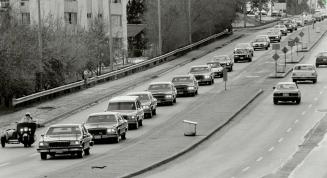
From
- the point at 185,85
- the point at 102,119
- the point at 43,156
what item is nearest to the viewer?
the point at 43,156

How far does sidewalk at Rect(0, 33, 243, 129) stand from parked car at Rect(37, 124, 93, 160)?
44.8 feet

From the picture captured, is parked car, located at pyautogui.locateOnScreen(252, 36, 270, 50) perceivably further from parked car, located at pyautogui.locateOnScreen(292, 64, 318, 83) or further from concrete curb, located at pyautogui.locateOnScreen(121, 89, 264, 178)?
concrete curb, located at pyautogui.locateOnScreen(121, 89, 264, 178)

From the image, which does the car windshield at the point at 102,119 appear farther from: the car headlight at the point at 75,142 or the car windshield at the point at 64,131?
the car headlight at the point at 75,142

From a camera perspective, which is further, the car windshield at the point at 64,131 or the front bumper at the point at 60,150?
the car windshield at the point at 64,131

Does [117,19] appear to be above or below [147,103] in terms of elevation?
above

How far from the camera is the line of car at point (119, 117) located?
36.2 m

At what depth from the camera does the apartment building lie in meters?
105

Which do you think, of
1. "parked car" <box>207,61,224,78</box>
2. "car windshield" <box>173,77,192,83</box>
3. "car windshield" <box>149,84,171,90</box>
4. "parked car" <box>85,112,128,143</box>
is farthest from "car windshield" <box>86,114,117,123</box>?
"parked car" <box>207,61,224,78</box>

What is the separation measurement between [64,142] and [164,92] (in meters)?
22.9

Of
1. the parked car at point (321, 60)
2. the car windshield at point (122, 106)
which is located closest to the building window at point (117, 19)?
the parked car at point (321, 60)

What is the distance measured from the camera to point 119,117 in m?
42.3

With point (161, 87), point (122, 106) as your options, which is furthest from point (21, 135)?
point (161, 87)

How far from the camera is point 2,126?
164ft

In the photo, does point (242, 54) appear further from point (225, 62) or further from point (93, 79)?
point (93, 79)
